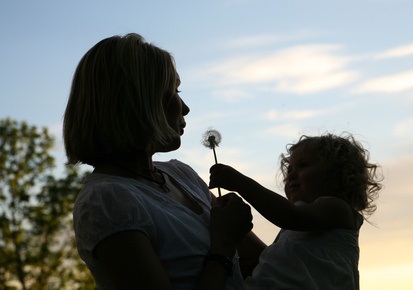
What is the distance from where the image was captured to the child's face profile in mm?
4000

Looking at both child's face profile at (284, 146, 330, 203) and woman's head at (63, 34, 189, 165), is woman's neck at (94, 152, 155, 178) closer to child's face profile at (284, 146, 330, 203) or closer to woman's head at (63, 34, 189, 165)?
woman's head at (63, 34, 189, 165)

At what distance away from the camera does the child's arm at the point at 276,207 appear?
3.32m

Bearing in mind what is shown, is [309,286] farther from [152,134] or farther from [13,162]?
[13,162]

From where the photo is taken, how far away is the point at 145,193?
2854 millimetres

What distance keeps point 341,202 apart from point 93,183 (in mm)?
1413

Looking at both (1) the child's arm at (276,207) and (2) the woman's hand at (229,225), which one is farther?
(1) the child's arm at (276,207)

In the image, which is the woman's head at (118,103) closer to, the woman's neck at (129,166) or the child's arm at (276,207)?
the woman's neck at (129,166)

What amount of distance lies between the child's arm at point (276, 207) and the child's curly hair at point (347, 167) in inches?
14.5

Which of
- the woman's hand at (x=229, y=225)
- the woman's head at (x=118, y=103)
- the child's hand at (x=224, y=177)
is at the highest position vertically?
the woman's head at (x=118, y=103)

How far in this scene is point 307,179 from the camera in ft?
13.1

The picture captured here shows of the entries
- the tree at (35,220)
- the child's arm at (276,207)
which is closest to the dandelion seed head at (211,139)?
the child's arm at (276,207)

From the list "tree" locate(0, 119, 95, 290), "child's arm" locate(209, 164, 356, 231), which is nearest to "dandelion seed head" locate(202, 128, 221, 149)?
"child's arm" locate(209, 164, 356, 231)

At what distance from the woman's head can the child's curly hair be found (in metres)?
1.34

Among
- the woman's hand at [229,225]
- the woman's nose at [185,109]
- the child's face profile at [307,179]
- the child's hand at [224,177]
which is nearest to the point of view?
the woman's hand at [229,225]
